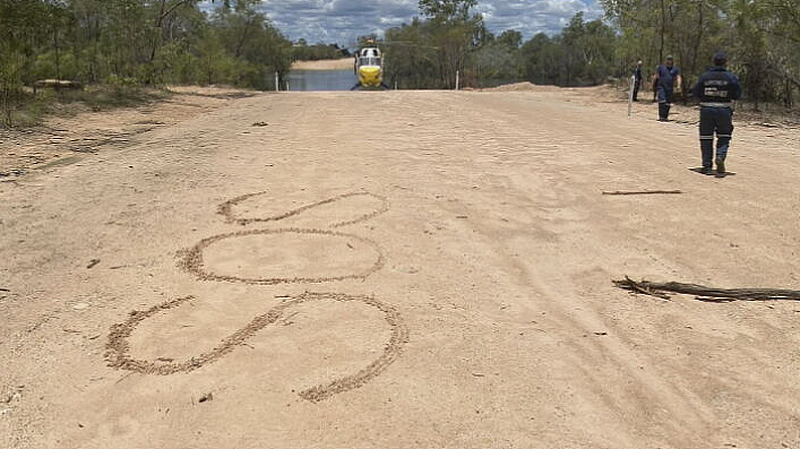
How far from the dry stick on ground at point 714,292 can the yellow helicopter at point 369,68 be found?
35830mm

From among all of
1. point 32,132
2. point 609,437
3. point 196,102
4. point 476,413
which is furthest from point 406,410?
point 196,102

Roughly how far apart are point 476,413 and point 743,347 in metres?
2.00

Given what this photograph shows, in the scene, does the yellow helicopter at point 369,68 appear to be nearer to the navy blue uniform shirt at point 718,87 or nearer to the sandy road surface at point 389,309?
the sandy road surface at point 389,309

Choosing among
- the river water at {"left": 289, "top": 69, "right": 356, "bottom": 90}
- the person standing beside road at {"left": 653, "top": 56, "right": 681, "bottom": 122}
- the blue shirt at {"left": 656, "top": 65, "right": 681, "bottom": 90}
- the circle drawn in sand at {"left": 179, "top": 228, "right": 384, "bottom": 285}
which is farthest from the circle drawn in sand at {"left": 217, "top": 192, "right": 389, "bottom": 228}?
the river water at {"left": 289, "top": 69, "right": 356, "bottom": 90}

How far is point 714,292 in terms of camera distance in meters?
4.92

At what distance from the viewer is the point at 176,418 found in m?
3.21

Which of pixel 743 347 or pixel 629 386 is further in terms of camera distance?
pixel 743 347

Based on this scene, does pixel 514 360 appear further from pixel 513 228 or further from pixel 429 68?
pixel 429 68

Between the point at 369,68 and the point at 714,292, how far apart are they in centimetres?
3632

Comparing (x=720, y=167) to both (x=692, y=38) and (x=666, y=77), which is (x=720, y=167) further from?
(x=692, y=38)

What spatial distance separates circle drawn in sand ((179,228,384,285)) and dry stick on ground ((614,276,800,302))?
2.05 m

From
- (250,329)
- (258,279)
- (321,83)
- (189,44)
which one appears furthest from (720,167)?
(321,83)

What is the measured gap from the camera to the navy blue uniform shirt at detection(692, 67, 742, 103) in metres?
8.75

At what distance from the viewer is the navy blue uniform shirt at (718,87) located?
875cm
